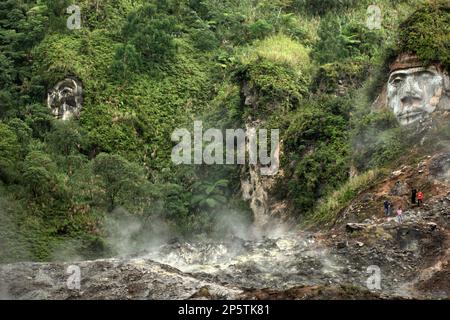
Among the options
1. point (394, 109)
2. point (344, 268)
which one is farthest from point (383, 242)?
point (394, 109)

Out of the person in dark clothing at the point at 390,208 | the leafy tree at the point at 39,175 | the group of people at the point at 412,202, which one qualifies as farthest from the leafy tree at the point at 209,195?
the group of people at the point at 412,202

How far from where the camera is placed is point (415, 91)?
23.9 metres

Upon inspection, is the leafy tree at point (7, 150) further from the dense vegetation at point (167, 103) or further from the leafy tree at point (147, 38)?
the leafy tree at point (147, 38)

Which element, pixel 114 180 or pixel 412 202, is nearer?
pixel 412 202

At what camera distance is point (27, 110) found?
32.6 metres

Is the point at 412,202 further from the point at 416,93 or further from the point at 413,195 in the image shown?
the point at 416,93

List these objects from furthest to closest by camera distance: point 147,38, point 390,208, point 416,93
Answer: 1. point 147,38
2. point 416,93
3. point 390,208

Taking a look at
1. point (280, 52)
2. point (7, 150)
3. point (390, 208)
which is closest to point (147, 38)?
point (280, 52)

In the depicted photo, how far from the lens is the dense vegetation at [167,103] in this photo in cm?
2564

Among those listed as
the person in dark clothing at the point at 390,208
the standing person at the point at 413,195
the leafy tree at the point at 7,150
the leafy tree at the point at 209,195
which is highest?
the leafy tree at the point at 7,150

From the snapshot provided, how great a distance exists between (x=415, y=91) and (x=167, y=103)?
14301 millimetres

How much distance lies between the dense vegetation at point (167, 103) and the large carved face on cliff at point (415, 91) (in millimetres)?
504

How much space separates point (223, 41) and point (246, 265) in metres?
23.5
